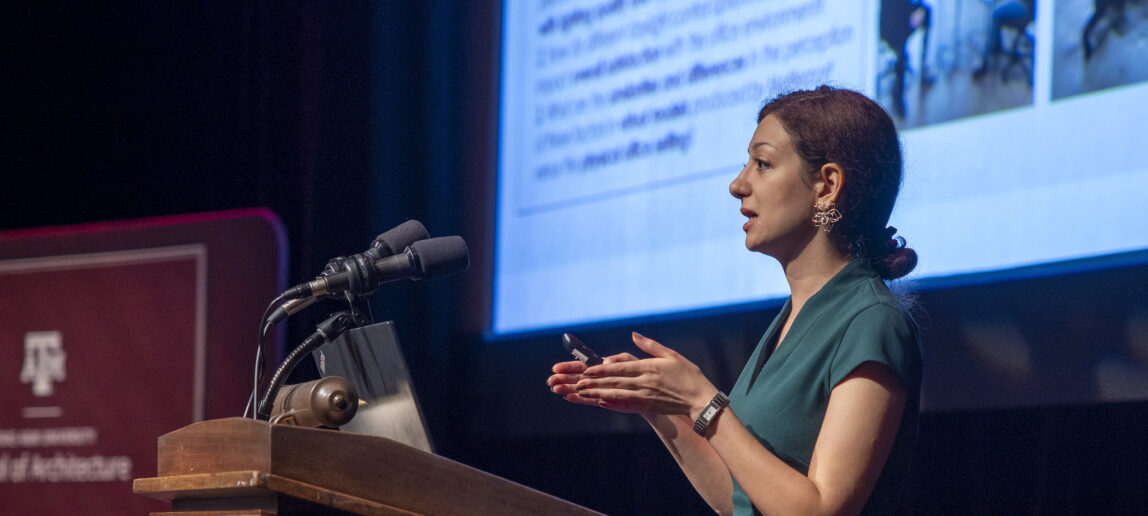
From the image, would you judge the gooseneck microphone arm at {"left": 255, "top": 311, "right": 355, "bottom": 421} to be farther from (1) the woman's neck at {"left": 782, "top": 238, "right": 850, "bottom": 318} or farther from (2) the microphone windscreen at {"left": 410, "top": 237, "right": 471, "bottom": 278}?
(1) the woman's neck at {"left": 782, "top": 238, "right": 850, "bottom": 318}

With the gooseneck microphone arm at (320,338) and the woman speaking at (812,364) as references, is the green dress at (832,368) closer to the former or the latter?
the woman speaking at (812,364)

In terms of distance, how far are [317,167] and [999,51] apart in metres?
2.06

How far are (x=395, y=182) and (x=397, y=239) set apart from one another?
1982 mm

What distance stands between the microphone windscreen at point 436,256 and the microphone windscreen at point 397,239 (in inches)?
0.9

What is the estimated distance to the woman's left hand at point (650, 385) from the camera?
1346 millimetres

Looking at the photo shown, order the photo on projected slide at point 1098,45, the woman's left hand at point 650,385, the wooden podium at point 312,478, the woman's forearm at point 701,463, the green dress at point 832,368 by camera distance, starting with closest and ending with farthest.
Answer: the wooden podium at point 312,478, the woman's left hand at point 650,385, the green dress at point 832,368, the woman's forearm at point 701,463, the photo on projected slide at point 1098,45

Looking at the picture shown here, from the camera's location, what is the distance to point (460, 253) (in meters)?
1.64

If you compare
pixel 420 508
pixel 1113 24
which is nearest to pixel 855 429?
pixel 420 508

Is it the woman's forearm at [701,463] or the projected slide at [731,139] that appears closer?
the woman's forearm at [701,463]

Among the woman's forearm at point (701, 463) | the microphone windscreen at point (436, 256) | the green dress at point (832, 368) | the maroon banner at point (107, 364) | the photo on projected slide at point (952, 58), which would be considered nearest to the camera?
the green dress at point (832, 368)

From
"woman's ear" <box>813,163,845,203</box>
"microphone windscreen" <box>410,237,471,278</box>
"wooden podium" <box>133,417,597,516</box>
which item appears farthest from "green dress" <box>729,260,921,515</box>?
"microphone windscreen" <box>410,237,471,278</box>

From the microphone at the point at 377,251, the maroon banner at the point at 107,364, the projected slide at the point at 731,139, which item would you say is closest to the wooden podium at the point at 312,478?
the microphone at the point at 377,251

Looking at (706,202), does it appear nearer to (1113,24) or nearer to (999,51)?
(999,51)

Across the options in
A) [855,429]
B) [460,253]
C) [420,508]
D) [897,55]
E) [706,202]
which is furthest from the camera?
[706,202]
